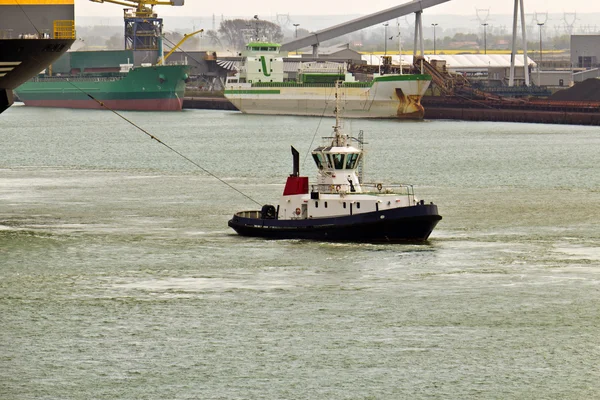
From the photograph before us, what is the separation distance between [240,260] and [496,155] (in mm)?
46651

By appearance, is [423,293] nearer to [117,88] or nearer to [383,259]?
[383,259]

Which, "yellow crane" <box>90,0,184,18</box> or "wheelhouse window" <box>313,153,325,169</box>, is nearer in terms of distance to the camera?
"wheelhouse window" <box>313,153,325,169</box>

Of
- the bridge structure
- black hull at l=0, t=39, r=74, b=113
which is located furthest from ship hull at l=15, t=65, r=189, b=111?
black hull at l=0, t=39, r=74, b=113

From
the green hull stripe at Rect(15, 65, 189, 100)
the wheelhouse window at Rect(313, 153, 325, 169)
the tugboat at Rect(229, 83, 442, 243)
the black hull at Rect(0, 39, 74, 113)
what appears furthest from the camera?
the green hull stripe at Rect(15, 65, 189, 100)

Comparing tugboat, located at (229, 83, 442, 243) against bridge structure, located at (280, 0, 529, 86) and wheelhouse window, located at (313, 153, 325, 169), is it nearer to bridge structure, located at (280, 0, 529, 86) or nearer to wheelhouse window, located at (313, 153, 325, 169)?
wheelhouse window, located at (313, 153, 325, 169)

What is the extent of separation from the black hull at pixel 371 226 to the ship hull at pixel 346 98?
8663cm

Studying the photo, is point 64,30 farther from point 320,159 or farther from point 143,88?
point 143,88

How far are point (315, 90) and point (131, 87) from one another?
94.3 ft

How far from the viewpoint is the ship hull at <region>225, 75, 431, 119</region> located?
13650 centimetres

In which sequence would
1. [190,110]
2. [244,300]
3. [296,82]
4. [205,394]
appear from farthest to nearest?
[190,110] → [296,82] → [244,300] → [205,394]

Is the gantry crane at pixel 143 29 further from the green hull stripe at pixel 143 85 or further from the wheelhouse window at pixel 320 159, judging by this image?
the wheelhouse window at pixel 320 159

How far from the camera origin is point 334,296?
114 ft

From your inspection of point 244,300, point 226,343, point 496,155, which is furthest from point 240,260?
Result: point 496,155

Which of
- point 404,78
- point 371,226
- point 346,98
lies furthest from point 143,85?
point 371,226
